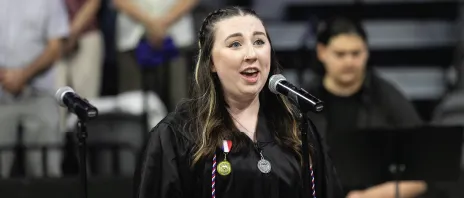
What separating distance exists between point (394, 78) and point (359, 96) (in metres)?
0.64

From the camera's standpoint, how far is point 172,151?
329 centimetres

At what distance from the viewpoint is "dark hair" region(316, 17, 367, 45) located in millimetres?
6012

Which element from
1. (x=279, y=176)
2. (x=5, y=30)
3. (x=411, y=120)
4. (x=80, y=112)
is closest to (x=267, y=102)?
(x=279, y=176)

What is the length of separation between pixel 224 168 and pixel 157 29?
10.2ft

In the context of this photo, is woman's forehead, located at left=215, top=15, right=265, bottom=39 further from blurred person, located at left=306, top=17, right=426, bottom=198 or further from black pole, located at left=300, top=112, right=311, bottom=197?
blurred person, located at left=306, top=17, right=426, bottom=198

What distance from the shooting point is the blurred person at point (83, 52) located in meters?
6.25

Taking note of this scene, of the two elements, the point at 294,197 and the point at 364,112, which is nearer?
the point at 294,197

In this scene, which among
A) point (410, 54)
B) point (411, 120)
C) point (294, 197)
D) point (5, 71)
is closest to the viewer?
point (294, 197)

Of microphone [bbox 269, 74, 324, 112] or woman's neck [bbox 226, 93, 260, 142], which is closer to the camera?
microphone [bbox 269, 74, 324, 112]

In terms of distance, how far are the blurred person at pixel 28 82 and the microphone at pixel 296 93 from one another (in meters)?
3.17

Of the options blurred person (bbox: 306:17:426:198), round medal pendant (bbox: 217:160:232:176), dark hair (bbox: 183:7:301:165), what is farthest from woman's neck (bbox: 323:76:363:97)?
round medal pendant (bbox: 217:160:232:176)

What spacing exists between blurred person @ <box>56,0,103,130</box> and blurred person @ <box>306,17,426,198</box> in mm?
1394

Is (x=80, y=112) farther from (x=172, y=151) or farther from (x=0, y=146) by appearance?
(x=0, y=146)

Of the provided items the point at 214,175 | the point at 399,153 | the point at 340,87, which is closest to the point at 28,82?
the point at 340,87
